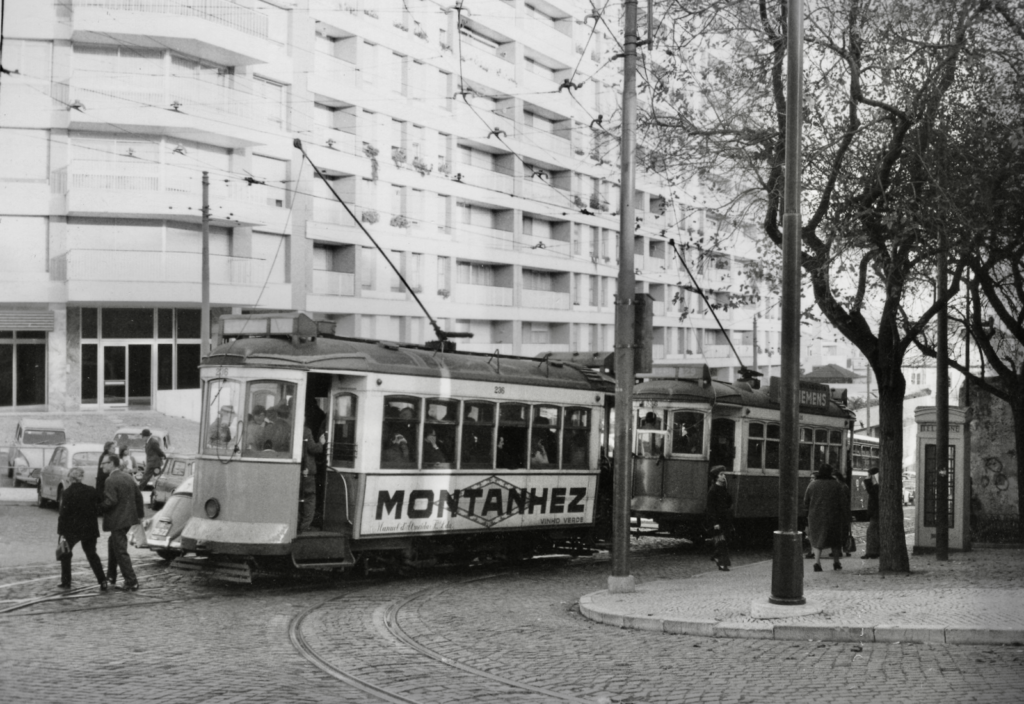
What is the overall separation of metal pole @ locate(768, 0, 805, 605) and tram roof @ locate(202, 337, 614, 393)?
17.2ft

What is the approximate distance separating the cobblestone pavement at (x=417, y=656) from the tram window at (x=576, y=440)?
160 inches

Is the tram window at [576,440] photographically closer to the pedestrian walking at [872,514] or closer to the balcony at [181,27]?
the pedestrian walking at [872,514]

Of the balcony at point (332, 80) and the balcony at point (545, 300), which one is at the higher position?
the balcony at point (332, 80)

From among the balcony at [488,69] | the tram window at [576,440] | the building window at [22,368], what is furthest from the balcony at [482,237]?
the tram window at [576,440]

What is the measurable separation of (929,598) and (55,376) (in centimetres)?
2870

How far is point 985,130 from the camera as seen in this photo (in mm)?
14898

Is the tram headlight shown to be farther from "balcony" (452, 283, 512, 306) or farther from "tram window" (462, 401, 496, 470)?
"balcony" (452, 283, 512, 306)

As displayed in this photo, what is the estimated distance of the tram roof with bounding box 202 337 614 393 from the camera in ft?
45.8

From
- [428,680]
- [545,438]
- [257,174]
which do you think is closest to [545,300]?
[257,174]

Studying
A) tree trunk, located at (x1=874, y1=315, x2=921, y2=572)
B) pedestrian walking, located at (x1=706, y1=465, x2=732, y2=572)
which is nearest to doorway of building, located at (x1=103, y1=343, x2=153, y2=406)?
pedestrian walking, located at (x1=706, y1=465, x2=732, y2=572)

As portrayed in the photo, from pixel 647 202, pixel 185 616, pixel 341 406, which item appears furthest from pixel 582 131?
pixel 185 616

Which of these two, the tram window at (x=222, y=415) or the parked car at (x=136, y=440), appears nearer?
the tram window at (x=222, y=415)

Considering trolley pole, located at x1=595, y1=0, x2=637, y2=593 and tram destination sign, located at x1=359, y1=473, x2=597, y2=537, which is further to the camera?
tram destination sign, located at x1=359, y1=473, x2=597, y2=537

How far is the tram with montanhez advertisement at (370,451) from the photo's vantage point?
1352 cm
